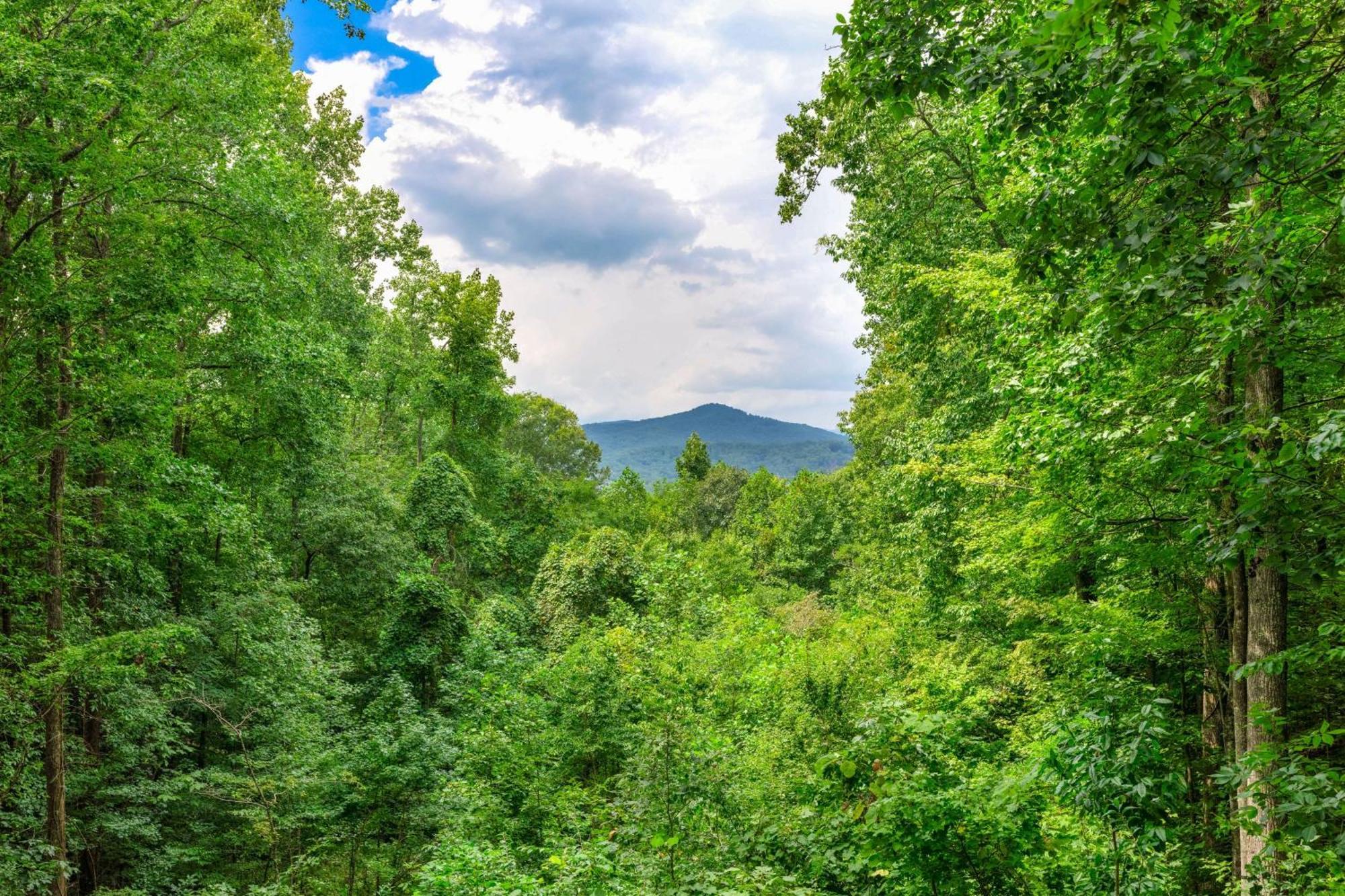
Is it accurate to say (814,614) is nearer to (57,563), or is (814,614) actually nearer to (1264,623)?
(1264,623)

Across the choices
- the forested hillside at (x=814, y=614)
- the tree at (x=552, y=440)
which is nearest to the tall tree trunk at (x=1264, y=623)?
the forested hillside at (x=814, y=614)

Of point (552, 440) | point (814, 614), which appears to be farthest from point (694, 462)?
point (814, 614)

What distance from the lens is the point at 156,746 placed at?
9367 millimetres

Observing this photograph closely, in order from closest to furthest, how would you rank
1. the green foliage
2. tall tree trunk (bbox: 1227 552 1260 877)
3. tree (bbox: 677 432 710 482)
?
tall tree trunk (bbox: 1227 552 1260 877), the green foliage, tree (bbox: 677 432 710 482)

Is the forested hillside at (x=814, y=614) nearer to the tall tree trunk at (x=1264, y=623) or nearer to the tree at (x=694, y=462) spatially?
the tall tree trunk at (x=1264, y=623)

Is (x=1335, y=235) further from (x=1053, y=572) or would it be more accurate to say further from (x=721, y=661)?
(x=721, y=661)

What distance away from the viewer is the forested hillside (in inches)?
120

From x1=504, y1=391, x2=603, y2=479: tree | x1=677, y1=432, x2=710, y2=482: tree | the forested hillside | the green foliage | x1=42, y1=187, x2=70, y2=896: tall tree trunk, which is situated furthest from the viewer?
x1=677, y1=432, x2=710, y2=482: tree

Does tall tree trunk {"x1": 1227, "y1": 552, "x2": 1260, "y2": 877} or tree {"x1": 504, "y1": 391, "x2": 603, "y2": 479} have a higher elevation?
tree {"x1": 504, "y1": 391, "x2": 603, "y2": 479}

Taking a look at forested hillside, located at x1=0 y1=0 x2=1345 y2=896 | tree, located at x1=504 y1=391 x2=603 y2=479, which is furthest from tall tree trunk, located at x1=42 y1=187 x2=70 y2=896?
tree, located at x1=504 y1=391 x2=603 y2=479

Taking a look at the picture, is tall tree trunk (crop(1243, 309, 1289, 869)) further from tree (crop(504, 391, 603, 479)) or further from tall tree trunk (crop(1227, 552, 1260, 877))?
tree (crop(504, 391, 603, 479))

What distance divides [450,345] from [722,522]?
25.3 metres

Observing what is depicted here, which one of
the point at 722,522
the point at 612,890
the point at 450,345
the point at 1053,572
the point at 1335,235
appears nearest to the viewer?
the point at 1335,235

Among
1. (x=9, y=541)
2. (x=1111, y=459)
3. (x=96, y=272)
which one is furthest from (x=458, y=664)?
(x=1111, y=459)
